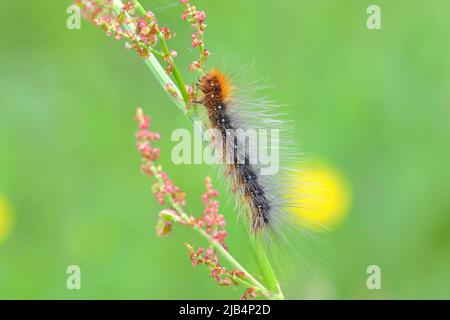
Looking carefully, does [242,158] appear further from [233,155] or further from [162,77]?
[162,77]

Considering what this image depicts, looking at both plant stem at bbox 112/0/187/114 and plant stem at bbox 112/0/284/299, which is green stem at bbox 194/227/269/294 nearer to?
plant stem at bbox 112/0/284/299

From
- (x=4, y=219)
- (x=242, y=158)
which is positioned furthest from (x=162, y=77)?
(x=4, y=219)

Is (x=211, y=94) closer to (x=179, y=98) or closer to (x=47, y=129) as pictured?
(x=179, y=98)

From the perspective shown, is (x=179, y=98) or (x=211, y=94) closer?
(x=179, y=98)

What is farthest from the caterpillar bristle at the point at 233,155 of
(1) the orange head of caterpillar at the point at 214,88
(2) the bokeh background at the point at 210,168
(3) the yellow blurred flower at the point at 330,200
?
(3) the yellow blurred flower at the point at 330,200

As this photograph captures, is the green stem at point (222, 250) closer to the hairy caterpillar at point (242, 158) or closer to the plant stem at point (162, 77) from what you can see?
the plant stem at point (162, 77)

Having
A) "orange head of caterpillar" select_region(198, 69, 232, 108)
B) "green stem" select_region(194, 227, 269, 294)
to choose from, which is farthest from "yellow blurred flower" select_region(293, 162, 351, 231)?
"green stem" select_region(194, 227, 269, 294)

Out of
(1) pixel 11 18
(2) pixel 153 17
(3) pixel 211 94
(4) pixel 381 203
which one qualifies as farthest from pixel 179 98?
(1) pixel 11 18
